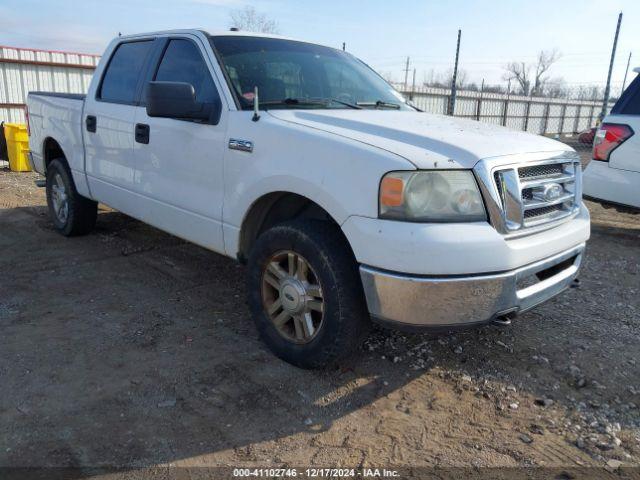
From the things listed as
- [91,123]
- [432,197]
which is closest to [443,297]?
[432,197]

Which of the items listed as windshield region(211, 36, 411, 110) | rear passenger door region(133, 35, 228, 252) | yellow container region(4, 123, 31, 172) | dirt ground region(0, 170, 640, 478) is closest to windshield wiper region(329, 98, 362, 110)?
windshield region(211, 36, 411, 110)

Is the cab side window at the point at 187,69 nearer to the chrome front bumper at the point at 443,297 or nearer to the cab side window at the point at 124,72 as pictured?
the cab side window at the point at 124,72

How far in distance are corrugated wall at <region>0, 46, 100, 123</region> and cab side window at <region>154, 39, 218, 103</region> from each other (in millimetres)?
11155

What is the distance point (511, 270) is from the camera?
107 inches

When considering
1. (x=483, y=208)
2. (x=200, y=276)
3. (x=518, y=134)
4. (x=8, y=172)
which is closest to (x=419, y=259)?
(x=483, y=208)

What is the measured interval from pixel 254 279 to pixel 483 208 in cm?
143

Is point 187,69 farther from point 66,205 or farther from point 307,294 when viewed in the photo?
point 66,205

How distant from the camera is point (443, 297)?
264 centimetres

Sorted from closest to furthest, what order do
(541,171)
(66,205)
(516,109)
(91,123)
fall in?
1. (541,171)
2. (91,123)
3. (66,205)
4. (516,109)

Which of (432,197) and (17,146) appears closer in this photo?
(432,197)

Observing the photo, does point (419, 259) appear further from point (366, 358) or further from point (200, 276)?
point (200, 276)

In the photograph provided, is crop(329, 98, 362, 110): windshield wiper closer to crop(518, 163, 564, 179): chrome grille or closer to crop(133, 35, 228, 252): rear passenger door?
crop(133, 35, 228, 252): rear passenger door

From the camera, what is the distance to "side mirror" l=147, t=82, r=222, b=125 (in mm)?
3379

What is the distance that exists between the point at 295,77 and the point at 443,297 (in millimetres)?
2052
